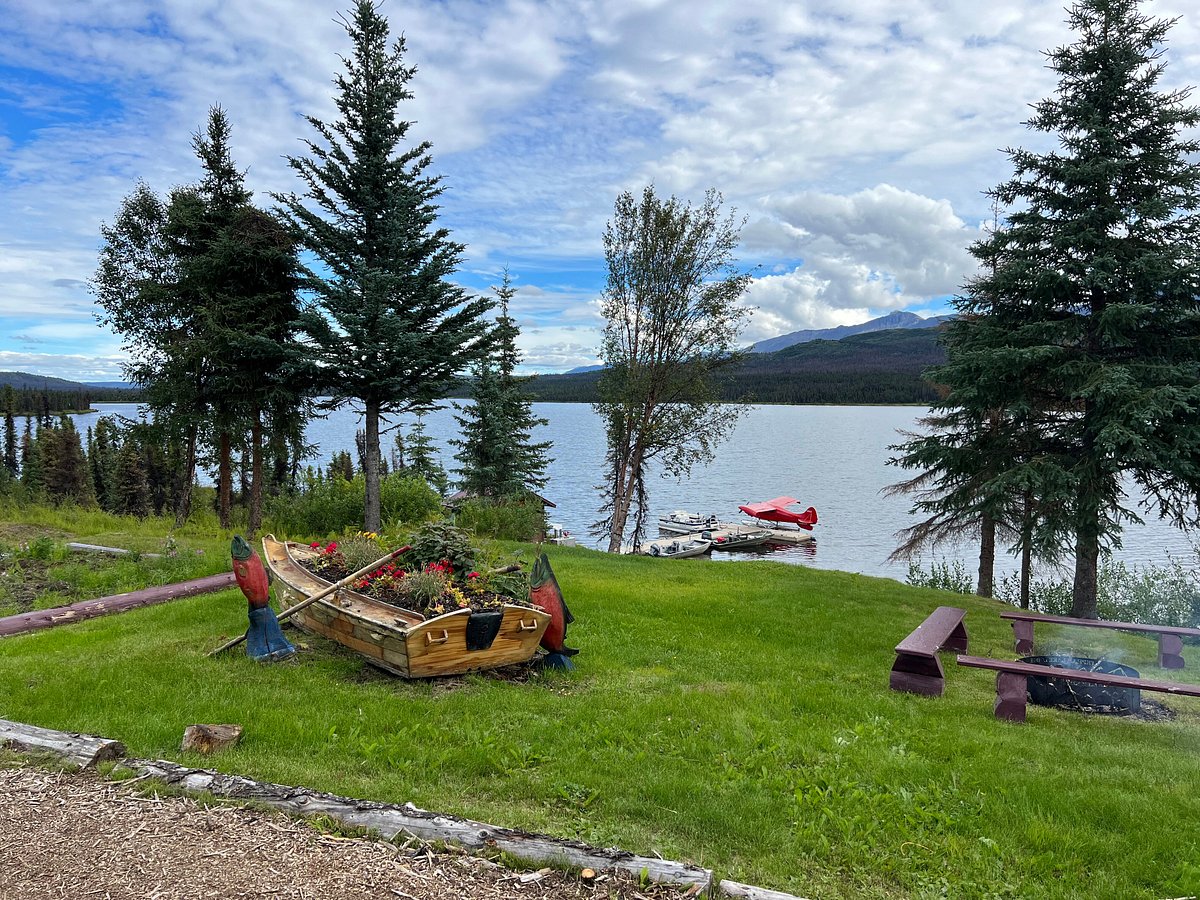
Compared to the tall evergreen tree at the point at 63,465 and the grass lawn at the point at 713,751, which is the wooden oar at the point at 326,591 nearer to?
the grass lawn at the point at 713,751

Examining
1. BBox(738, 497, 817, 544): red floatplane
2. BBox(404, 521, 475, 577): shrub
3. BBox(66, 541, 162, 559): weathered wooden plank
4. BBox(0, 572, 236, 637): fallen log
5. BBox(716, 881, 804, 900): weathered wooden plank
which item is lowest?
BBox(738, 497, 817, 544): red floatplane

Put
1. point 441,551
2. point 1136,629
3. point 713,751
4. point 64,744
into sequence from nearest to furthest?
point 64,744, point 713,751, point 441,551, point 1136,629

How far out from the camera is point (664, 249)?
19094mm

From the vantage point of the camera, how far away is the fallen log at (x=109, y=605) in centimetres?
746

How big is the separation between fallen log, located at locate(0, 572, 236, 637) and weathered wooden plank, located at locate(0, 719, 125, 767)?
370 cm

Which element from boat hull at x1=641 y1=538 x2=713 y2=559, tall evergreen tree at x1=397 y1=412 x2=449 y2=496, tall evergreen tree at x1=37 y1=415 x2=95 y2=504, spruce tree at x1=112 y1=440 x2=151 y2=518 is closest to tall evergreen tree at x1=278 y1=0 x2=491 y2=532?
tall evergreen tree at x1=397 y1=412 x2=449 y2=496

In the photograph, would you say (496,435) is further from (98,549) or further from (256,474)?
(98,549)

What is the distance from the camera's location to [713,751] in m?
4.80

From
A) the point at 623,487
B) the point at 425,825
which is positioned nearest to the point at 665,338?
the point at 623,487

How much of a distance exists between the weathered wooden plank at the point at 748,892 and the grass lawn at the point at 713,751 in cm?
18

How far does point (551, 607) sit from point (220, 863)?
3.41 m

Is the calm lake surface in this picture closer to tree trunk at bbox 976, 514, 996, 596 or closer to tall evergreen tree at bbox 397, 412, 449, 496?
tree trunk at bbox 976, 514, 996, 596

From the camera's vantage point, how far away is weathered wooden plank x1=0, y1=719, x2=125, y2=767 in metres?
4.19

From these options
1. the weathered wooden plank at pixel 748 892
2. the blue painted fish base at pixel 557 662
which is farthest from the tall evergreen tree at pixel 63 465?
the weathered wooden plank at pixel 748 892
